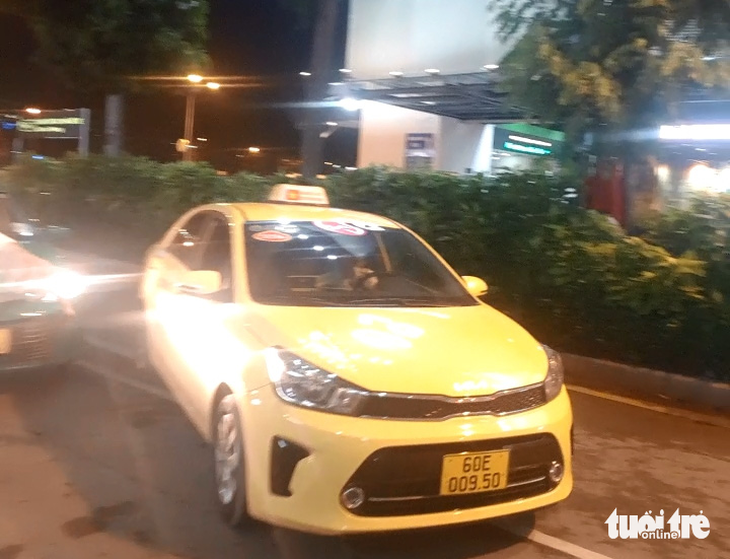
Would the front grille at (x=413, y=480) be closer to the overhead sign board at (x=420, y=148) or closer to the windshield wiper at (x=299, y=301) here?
the windshield wiper at (x=299, y=301)

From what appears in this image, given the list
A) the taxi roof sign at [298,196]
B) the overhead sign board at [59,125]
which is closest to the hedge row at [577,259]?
the taxi roof sign at [298,196]

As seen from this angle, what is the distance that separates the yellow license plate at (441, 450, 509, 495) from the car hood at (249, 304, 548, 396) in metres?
0.28

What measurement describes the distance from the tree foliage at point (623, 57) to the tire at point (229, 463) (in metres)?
5.26

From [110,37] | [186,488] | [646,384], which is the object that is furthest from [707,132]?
[110,37]

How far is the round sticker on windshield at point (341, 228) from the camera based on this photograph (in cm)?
548

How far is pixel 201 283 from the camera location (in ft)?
15.4

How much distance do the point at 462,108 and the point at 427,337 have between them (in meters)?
12.0

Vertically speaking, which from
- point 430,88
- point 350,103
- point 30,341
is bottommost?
point 30,341

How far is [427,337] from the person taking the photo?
A: 4164 mm

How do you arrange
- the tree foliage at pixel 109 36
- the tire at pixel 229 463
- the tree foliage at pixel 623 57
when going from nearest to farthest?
the tire at pixel 229 463, the tree foliage at pixel 623 57, the tree foliage at pixel 109 36

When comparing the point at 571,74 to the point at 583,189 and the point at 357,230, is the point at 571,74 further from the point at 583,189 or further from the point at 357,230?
the point at 357,230

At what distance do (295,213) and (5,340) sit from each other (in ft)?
7.83

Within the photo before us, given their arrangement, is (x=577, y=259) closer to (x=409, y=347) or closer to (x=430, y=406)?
(x=409, y=347)

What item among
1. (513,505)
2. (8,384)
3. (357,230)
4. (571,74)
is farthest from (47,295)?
(571,74)
